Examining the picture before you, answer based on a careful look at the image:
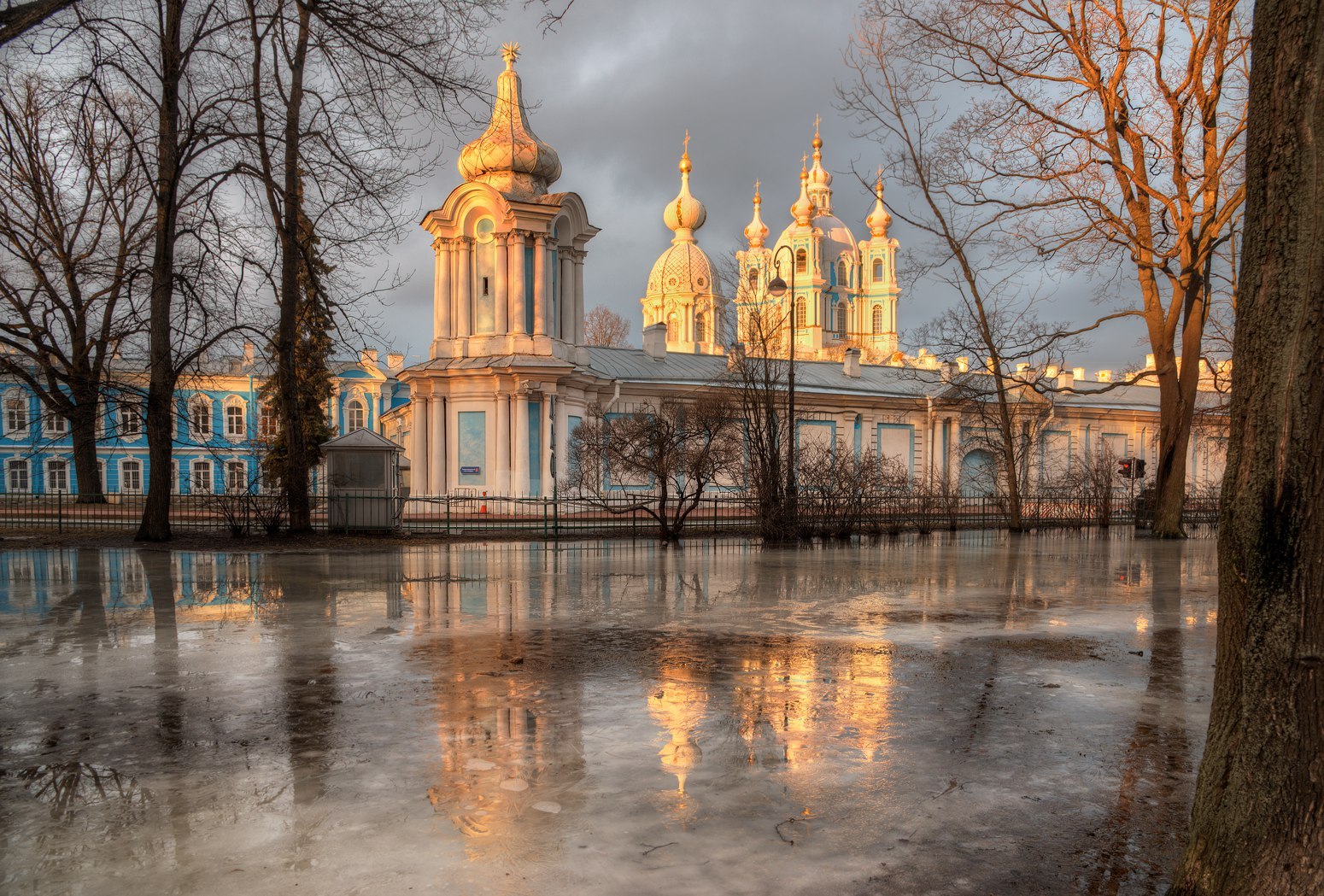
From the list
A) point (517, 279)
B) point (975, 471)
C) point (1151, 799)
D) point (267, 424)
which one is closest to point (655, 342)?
point (517, 279)

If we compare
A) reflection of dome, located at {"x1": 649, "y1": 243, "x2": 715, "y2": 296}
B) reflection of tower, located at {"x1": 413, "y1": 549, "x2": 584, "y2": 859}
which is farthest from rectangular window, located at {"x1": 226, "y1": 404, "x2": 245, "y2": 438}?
reflection of tower, located at {"x1": 413, "y1": 549, "x2": 584, "y2": 859}

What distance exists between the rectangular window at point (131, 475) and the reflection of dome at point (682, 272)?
37916mm

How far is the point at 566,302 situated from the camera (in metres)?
37.6

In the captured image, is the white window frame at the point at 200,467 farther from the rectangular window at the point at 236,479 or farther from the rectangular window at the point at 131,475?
the rectangular window at the point at 236,479

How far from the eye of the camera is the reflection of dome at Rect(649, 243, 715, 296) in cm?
7362

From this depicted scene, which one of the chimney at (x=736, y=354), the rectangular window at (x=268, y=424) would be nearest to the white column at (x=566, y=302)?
the rectangular window at (x=268, y=424)

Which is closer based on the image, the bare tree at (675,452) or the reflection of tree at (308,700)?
the reflection of tree at (308,700)

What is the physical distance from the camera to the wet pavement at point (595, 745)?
152 inches

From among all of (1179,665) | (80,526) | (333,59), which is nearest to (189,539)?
(80,526)

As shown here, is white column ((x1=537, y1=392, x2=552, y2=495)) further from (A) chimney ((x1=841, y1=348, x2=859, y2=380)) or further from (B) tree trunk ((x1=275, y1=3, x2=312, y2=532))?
(A) chimney ((x1=841, y1=348, x2=859, y2=380))

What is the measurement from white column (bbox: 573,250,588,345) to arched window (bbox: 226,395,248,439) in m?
25.8

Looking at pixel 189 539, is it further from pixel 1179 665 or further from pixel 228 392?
pixel 228 392

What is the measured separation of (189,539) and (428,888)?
58.7 ft

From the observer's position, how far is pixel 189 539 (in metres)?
19.4
